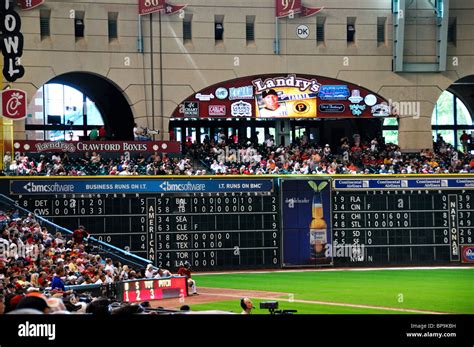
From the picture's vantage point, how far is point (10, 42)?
107 feet

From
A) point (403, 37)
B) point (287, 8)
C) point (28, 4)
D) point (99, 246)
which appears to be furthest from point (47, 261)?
point (403, 37)

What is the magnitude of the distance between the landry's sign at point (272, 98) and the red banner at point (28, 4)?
7109 mm

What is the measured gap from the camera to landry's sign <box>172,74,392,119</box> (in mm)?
41156

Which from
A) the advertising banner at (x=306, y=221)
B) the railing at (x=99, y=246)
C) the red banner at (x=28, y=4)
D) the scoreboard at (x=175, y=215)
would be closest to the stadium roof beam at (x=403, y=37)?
the advertising banner at (x=306, y=221)

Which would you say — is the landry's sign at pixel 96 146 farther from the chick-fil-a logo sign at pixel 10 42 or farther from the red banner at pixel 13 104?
the chick-fil-a logo sign at pixel 10 42

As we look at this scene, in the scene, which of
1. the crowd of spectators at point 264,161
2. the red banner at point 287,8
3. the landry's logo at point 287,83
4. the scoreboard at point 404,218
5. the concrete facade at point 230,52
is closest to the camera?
the crowd of spectators at point 264,161

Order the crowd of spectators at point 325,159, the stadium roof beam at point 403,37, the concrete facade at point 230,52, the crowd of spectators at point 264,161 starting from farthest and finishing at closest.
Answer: the stadium roof beam at point 403,37, the concrete facade at point 230,52, the crowd of spectators at point 325,159, the crowd of spectators at point 264,161

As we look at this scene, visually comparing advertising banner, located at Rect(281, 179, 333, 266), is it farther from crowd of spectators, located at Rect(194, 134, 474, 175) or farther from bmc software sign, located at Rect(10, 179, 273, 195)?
crowd of spectators, located at Rect(194, 134, 474, 175)

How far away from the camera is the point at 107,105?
4522 centimetres

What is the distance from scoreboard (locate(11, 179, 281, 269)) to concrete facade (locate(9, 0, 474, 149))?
6.11 m

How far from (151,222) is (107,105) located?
12203 millimetres

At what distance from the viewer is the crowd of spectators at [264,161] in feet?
115

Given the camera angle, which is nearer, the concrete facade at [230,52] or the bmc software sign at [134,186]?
the bmc software sign at [134,186]
